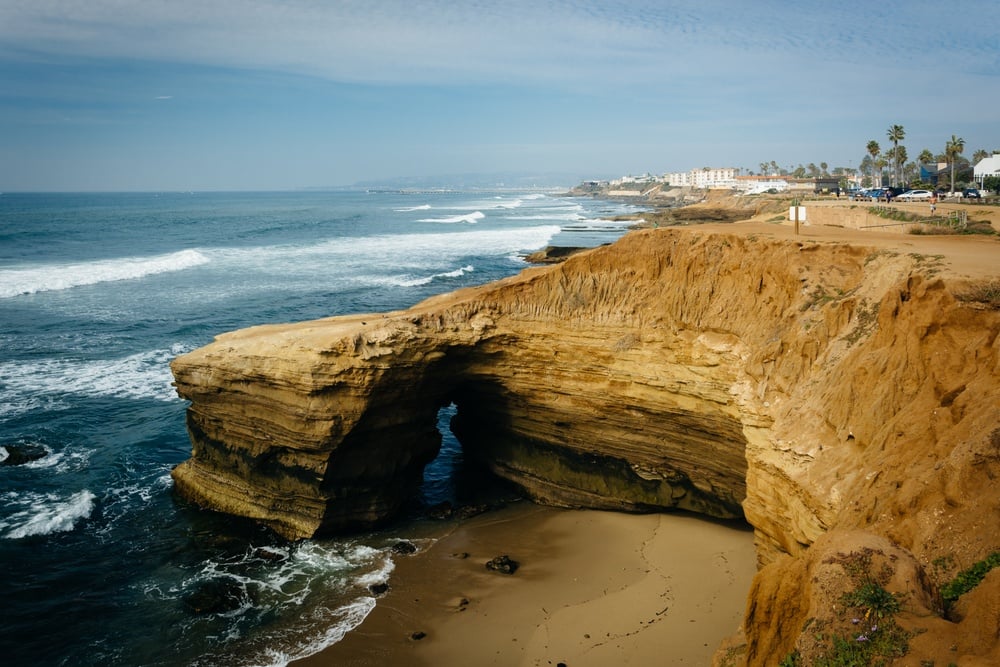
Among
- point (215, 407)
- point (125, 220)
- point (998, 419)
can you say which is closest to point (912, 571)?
point (998, 419)

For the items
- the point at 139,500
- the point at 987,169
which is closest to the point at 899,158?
the point at 987,169

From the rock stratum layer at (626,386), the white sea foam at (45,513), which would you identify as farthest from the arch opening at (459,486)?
the white sea foam at (45,513)

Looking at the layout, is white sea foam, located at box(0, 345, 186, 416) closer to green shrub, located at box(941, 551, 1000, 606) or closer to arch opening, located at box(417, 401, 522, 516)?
arch opening, located at box(417, 401, 522, 516)

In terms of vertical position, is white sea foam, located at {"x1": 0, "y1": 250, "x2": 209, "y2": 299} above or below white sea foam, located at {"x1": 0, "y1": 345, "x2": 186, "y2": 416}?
above

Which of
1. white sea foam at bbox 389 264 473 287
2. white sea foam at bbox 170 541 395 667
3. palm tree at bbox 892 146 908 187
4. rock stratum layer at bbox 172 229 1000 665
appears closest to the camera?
rock stratum layer at bbox 172 229 1000 665

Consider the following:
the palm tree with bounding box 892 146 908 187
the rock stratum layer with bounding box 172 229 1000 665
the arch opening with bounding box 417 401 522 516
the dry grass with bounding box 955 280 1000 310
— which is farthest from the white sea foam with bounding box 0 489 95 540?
the palm tree with bounding box 892 146 908 187

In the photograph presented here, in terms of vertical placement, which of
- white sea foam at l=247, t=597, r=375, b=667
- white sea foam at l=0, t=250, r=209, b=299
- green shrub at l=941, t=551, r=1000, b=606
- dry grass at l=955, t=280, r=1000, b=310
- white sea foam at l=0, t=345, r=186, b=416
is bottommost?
white sea foam at l=247, t=597, r=375, b=667

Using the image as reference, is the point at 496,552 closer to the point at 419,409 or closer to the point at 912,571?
the point at 419,409

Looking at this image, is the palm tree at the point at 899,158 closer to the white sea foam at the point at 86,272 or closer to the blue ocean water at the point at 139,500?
the blue ocean water at the point at 139,500
